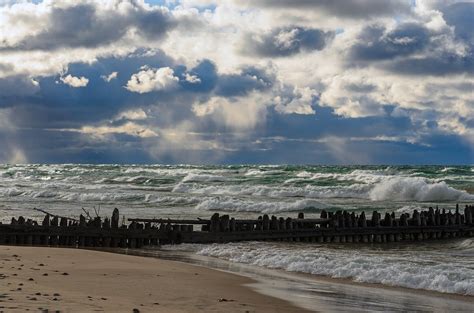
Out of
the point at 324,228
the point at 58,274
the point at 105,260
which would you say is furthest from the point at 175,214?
the point at 58,274

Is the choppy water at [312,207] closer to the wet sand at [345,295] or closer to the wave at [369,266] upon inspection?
the wave at [369,266]

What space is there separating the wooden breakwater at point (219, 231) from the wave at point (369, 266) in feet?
5.14

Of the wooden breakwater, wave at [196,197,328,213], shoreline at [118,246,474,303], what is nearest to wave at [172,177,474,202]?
wave at [196,197,328,213]

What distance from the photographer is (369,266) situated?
14.9 m

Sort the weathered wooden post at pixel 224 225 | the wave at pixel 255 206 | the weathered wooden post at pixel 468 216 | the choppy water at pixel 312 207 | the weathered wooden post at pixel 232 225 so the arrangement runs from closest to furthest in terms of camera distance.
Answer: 1. the choppy water at pixel 312 207
2. the weathered wooden post at pixel 224 225
3. the weathered wooden post at pixel 232 225
4. the weathered wooden post at pixel 468 216
5. the wave at pixel 255 206

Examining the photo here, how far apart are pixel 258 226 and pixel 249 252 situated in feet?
12.6

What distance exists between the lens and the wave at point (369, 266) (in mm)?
13255

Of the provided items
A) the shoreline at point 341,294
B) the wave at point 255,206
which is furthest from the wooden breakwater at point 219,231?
the wave at point 255,206

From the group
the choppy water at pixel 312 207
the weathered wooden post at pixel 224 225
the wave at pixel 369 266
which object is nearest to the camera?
the wave at pixel 369 266

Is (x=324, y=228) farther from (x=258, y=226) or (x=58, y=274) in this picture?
(x=58, y=274)

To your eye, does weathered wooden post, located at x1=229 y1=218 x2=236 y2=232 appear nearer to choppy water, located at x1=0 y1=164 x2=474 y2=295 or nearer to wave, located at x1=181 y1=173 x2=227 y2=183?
choppy water, located at x1=0 y1=164 x2=474 y2=295

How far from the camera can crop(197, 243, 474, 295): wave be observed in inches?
522

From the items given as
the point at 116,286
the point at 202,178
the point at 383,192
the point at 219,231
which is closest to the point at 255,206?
the point at 219,231

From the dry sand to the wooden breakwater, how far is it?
4102mm
